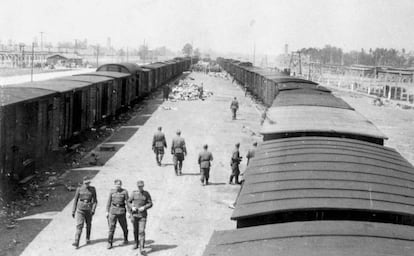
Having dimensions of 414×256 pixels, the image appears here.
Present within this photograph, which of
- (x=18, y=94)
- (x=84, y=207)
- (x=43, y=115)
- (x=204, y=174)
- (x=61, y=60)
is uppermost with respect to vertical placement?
(x=61, y=60)

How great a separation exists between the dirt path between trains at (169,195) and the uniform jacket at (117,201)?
806 millimetres

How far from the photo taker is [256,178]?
7309 mm

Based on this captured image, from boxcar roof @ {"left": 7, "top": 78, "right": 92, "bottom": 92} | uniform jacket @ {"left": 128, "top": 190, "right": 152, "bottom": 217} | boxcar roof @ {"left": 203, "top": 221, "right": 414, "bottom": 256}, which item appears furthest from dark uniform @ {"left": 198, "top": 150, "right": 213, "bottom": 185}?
boxcar roof @ {"left": 203, "top": 221, "right": 414, "bottom": 256}

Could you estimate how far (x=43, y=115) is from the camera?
551 inches

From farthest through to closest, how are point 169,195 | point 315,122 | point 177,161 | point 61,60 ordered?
point 61,60 < point 177,161 < point 169,195 < point 315,122

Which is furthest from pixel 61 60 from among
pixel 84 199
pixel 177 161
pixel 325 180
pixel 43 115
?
pixel 325 180

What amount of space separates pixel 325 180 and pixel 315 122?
17.1ft

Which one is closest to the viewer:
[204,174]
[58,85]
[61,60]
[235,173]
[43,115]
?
[43,115]

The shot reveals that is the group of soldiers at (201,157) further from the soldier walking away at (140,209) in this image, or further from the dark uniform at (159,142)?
the soldier walking away at (140,209)

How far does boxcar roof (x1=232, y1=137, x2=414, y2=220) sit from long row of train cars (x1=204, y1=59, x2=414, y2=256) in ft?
0.04

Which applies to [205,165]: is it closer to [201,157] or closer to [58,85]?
[201,157]

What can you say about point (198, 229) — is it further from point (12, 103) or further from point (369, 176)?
point (12, 103)

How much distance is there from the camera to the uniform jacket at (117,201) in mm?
9336

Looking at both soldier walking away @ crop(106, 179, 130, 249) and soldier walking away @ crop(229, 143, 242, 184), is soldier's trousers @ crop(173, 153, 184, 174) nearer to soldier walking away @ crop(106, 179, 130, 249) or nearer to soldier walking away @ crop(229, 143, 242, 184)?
soldier walking away @ crop(229, 143, 242, 184)
